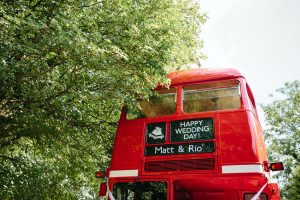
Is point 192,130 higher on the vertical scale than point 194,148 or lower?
higher

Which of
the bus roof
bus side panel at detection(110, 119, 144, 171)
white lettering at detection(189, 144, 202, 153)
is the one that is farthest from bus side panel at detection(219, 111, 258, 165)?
bus side panel at detection(110, 119, 144, 171)

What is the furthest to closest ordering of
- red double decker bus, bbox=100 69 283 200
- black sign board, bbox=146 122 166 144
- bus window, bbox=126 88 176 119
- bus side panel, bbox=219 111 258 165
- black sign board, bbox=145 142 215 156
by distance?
bus window, bbox=126 88 176 119 → black sign board, bbox=146 122 166 144 → black sign board, bbox=145 142 215 156 → red double decker bus, bbox=100 69 283 200 → bus side panel, bbox=219 111 258 165

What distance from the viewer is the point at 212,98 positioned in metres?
6.14

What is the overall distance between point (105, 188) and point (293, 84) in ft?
85.5

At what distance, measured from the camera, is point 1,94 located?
7.09 metres

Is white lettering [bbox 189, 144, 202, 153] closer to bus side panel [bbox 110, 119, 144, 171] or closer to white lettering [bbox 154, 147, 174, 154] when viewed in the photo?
white lettering [bbox 154, 147, 174, 154]

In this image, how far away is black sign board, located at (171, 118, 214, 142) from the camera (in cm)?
585

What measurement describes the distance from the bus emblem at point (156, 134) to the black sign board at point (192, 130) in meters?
0.24

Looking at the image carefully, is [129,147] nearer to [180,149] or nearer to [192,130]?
[180,149]

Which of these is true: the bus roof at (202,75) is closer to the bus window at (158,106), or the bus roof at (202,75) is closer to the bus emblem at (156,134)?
the bus window at (158,106)

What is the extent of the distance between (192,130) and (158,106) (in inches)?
42.1

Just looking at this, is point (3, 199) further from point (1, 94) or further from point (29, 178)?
point (1, 94)

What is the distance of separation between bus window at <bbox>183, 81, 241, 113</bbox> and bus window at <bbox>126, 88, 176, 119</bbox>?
0.32m

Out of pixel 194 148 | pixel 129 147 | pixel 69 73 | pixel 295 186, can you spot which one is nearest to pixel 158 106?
pixel 129 147
